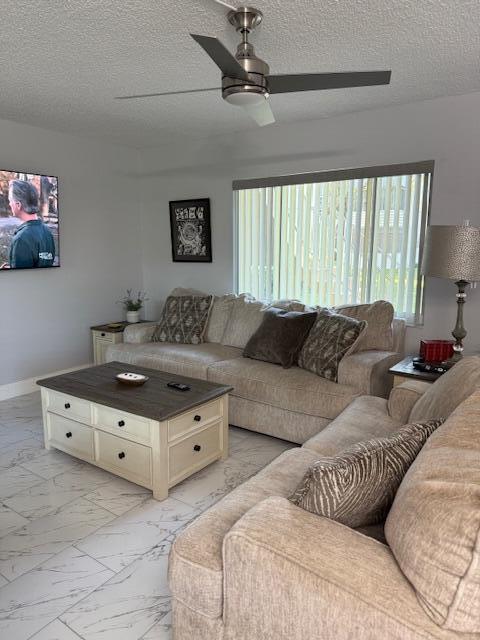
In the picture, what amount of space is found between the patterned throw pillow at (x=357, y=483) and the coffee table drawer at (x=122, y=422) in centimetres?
131

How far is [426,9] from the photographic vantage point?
6.66ft

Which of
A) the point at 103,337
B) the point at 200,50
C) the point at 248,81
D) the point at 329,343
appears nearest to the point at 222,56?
the point at 248,81

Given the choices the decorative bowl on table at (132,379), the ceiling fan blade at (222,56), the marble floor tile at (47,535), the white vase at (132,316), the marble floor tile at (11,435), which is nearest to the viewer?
the ceiling fan blade at (222,56)

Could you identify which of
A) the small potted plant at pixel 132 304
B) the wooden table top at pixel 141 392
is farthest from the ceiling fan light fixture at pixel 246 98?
the small potted plant at pixel 132 304

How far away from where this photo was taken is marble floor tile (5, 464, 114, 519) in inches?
94.3

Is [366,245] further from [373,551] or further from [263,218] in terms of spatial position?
[373,551]

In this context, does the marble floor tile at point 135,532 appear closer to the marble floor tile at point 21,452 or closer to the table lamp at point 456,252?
the marble floor tile at point 21,452

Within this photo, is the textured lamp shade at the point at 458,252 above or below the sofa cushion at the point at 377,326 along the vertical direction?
above

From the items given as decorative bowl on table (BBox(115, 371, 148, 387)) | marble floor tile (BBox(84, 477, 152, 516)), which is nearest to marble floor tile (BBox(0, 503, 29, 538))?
marble floor tile (BBox(84, 477, 152, 516))

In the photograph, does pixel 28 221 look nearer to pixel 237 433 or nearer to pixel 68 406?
pixel 68 406

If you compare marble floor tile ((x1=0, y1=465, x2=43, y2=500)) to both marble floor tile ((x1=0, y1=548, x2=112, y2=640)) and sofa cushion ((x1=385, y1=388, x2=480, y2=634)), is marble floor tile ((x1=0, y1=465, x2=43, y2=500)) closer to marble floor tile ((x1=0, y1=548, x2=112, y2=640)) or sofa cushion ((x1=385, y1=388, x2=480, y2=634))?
marble floor tile ((x1=0, y1=548, x2=112, y2=640))

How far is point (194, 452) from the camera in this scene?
8.75 ft

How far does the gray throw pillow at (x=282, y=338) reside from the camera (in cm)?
335

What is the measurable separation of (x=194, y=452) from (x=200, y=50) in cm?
228
